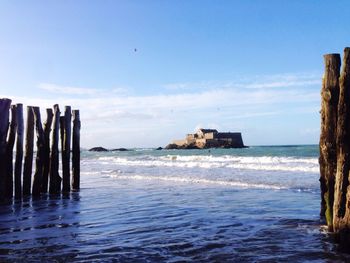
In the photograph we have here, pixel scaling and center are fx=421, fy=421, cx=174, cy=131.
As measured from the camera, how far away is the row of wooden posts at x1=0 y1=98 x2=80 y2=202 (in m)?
12.2

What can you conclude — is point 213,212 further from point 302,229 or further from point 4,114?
point 4,114

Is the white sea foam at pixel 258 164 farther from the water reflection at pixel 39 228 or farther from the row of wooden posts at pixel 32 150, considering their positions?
the water reflection at pixel 39 228

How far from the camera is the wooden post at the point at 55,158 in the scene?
1390cm

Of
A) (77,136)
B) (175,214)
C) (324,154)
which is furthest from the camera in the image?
(77,136)

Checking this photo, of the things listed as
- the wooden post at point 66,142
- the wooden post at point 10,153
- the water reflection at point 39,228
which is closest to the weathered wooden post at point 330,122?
the water reflection at point 39,228

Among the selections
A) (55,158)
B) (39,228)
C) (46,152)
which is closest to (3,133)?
(46,152)

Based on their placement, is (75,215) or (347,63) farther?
(75,215)

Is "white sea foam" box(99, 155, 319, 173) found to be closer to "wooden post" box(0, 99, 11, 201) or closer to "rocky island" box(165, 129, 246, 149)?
"wooden post" box(0, 99, 11, 201)

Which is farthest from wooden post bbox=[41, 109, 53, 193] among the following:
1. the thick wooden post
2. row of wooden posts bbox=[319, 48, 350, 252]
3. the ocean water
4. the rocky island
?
the rocky island

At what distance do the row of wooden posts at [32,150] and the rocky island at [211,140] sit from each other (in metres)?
95.2

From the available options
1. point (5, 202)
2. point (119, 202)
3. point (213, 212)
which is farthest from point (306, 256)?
point (5, 202)

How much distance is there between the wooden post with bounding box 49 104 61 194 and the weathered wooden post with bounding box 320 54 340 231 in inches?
359

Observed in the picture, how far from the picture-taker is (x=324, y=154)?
7.57 metres

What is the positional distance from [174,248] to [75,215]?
4.01 metres
